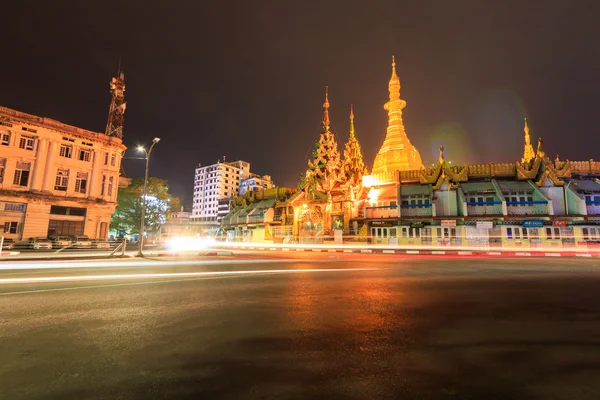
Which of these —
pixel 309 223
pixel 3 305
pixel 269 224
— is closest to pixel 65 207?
pixel 269 224

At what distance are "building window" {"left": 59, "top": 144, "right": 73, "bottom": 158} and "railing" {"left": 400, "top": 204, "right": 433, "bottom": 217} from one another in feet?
133

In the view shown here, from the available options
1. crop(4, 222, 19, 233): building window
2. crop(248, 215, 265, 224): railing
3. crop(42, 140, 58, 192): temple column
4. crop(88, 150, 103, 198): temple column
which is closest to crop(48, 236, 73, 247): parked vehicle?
crop(4, 222, 19, 233): building window

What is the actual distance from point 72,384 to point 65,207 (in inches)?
1597

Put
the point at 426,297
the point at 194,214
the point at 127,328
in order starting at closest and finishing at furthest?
the point at 127,328, the point at 426,297, the point at 194,214

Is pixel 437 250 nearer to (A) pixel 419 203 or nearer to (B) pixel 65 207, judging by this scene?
(A) pixel 419 203

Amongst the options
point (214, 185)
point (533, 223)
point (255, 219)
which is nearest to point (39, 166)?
point (255, 219)

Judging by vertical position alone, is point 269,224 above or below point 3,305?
above

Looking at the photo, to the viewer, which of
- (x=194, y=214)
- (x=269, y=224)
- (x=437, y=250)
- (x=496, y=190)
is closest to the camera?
(x=437, y=250)

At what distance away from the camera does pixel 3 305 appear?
18.9 ft

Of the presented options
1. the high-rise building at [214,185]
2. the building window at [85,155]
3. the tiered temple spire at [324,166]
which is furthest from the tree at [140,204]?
the high-rise building at [214,185]

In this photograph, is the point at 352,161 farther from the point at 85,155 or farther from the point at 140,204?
the point at 85,155

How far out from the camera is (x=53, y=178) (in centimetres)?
3325

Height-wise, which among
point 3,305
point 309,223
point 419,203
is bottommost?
point 3,305

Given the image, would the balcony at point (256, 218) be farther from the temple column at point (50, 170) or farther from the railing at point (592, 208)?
the railing at point (592, 208)
